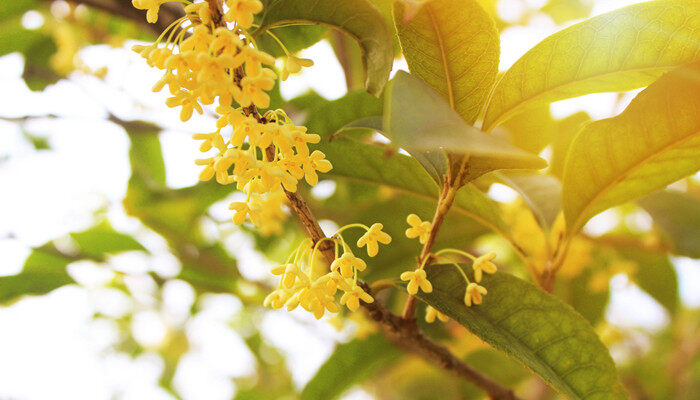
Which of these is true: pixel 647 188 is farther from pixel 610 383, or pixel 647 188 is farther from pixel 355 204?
pixel 355 204

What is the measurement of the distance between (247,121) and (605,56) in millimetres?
544

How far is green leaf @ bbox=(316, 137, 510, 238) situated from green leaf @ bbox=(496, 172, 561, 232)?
8 cm

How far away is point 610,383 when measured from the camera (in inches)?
32.5

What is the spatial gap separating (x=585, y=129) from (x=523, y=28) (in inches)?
68.2

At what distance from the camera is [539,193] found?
123cm

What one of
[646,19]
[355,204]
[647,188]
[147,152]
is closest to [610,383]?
[647,188]

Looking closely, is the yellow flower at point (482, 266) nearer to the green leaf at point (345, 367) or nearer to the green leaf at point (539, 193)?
the green leaf at point (539, 193)

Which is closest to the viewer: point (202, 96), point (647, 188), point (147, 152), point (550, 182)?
point (202, 96)

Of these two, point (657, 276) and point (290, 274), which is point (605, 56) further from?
point (657, 276)

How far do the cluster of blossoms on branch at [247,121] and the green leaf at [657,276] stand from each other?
1427mm

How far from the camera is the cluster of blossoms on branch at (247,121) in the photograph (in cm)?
68

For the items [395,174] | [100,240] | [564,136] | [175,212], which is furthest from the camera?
[175,212]

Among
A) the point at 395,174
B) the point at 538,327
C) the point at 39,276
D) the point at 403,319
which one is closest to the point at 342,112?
the point at 395,174

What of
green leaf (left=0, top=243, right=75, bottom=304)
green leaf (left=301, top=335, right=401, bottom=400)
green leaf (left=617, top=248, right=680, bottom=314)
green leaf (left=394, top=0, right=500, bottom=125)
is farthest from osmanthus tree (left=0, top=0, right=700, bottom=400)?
green leaf (left=0, top=243, right=75, bottom=304)
